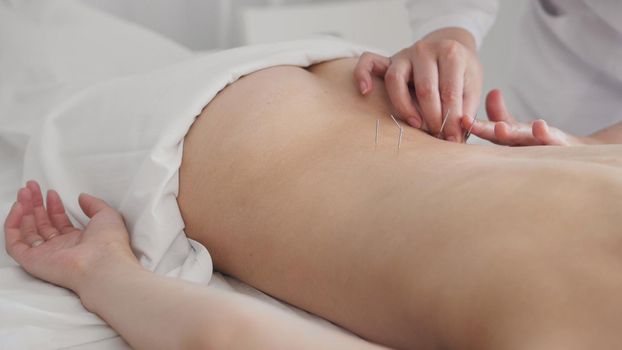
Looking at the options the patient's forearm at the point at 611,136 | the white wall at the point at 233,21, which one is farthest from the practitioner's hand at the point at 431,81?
the white wall at the point at 233,21

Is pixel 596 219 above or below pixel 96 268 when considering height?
above

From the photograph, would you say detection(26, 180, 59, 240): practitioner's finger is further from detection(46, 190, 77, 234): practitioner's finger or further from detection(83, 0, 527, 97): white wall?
detection(83, 0, 527, 97): white wall

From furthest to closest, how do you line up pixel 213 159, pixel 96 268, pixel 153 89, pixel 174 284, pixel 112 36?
pixel 112 36 → pixel 153 89 → pixel 213 159 → pixel 96 268 → pixel 174 284

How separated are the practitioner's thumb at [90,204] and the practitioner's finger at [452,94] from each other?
56cm

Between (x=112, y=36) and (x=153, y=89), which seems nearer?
(x=153, y=89)

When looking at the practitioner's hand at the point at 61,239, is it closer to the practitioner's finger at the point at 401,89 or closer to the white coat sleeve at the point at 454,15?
the practitioner's finger at the point at 401,89

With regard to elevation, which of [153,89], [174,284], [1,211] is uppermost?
[153,89]

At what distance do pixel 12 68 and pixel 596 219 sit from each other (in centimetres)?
121

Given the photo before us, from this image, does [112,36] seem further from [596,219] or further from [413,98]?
[596,219]

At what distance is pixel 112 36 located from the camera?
173cm

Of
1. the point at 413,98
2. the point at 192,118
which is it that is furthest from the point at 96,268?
the point at 413,98

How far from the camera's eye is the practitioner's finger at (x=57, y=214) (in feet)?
4.16

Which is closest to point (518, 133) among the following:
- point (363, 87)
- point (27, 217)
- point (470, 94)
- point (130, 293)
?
point (470, 94)

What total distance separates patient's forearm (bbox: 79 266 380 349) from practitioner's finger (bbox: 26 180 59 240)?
0.83 feet
